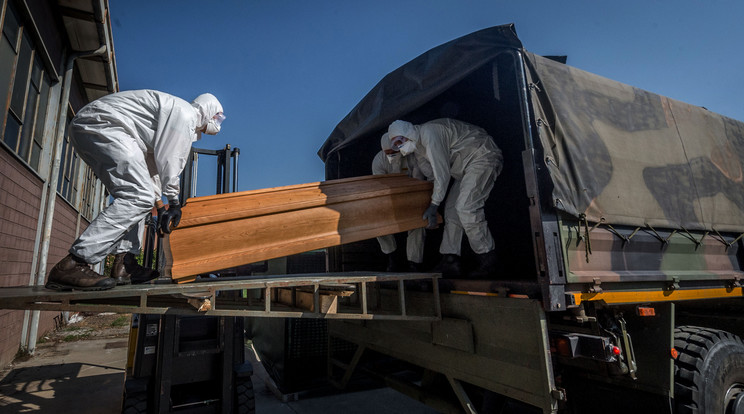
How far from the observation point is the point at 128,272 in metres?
2.96

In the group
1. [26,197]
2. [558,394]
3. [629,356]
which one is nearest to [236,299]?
[558,394]

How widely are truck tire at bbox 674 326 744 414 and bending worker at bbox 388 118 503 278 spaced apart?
4.95 feet

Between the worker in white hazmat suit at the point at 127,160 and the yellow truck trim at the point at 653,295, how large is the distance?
281cm

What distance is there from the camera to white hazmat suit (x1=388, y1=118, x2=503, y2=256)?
363cm

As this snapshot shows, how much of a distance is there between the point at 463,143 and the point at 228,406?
3.38 meters

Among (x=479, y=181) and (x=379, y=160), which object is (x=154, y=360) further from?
(x=479, y=181)

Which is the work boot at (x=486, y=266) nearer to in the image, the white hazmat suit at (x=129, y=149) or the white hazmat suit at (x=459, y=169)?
the white hazmat suit at (x=459, y=169)

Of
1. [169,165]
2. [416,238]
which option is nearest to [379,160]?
[416,238]

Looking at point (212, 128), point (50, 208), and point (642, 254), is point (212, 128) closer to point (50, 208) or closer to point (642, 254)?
point (642, 254)

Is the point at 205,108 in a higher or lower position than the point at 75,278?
higher

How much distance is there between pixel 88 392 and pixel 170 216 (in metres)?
4.41

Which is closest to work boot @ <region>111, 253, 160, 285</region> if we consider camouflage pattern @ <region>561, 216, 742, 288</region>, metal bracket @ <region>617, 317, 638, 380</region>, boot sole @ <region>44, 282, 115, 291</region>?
boot sole @ <region>44, 282, 115, 291</region>

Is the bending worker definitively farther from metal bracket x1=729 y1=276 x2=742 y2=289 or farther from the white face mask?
metal bracket x1=729 y1=276 x2=742 y2=289

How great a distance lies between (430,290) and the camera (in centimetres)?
338
